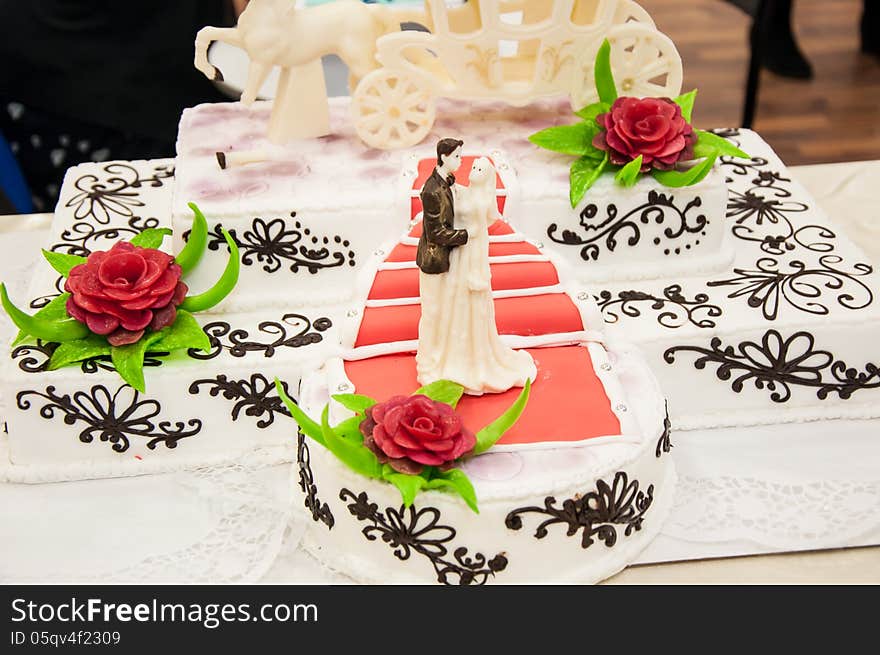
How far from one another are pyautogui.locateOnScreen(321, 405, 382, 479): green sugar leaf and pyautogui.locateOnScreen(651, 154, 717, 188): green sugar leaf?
1.26m

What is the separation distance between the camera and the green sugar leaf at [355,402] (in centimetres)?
272

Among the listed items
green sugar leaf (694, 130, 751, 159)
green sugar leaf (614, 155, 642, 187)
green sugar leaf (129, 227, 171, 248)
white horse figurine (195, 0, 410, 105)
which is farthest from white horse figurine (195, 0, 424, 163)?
green sugar leaf (694, 130, 751, 159)

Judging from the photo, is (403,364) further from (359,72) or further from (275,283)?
(359,72)

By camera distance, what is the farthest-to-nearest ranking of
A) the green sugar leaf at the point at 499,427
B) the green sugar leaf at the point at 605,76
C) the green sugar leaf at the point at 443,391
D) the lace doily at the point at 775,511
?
the green sugar leaf at the point at 605,76 → the lace doily at the point at 775,511 → the green sugar leaf at the point at 443,391 → the green sugar leaf at the point at 499,427

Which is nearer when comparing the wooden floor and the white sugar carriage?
the white sugar carriage

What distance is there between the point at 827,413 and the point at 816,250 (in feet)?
1.66

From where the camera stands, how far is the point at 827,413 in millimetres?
3271

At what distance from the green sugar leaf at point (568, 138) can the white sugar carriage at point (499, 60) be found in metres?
0.10

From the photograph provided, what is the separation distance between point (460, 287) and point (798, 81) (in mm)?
4472

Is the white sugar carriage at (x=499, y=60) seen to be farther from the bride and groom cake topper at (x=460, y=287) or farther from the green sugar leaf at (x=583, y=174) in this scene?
the bride and groom cake topper at (x=460, y=287)

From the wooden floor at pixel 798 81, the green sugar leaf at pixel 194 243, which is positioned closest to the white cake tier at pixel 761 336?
the green sugar leaf at pixel 194 243

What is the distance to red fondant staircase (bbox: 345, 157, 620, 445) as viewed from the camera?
2.79 meters

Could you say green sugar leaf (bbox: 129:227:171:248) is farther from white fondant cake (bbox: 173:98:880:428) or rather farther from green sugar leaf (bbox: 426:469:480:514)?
green sugar leaf (bbox: 426:469:480:514)

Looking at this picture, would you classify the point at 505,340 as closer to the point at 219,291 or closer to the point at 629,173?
the point at 629,173
